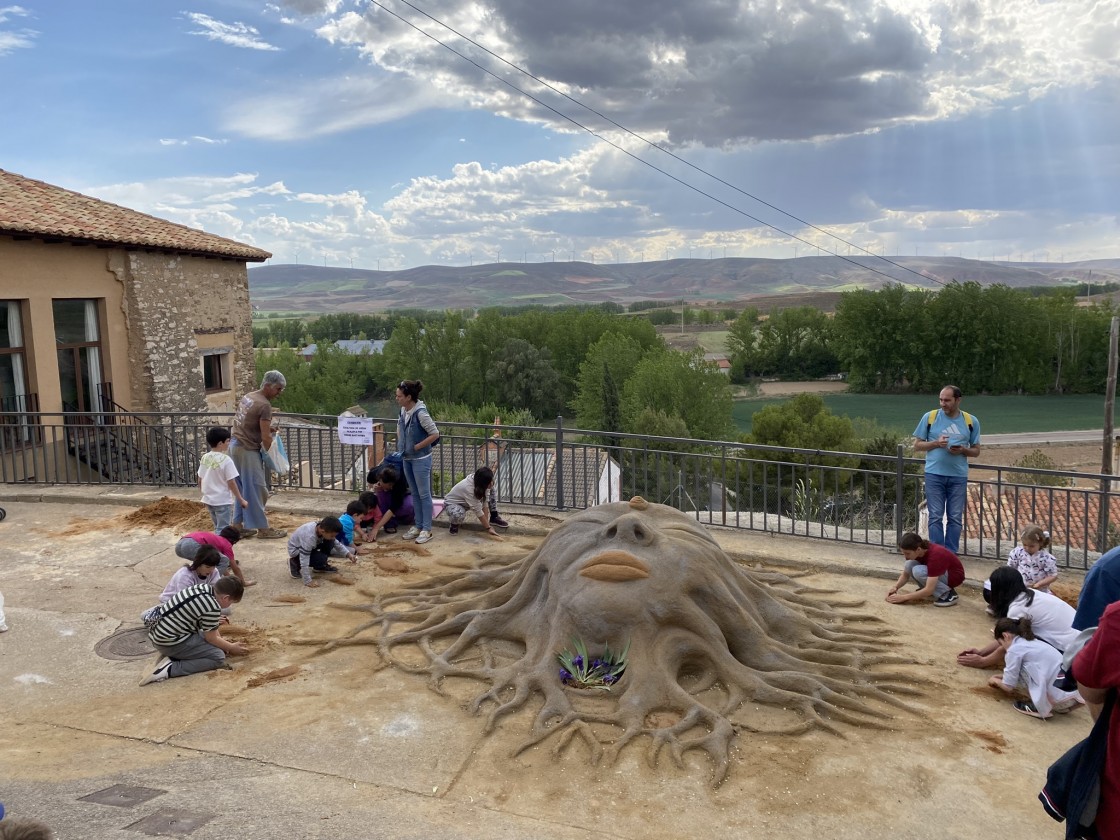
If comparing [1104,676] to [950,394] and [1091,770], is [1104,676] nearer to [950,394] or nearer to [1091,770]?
[1091,770]

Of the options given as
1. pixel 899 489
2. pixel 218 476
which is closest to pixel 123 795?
pixel 218 476

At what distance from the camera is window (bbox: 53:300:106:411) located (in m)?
18.6

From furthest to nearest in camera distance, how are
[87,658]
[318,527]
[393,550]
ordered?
[393,550] → [318,527] → [87,658]

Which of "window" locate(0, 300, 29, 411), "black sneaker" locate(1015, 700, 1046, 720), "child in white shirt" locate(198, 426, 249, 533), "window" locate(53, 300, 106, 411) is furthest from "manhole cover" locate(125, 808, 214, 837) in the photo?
"window" locate(53, 300, 106, 411)

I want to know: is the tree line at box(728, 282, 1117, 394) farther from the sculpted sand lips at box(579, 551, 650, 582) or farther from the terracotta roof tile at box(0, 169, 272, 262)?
the sculpted sand lips at box(579, 551, 650, 582)

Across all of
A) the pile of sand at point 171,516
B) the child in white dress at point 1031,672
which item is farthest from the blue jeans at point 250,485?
the child in white dress at point 1031,672

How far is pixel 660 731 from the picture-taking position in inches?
217

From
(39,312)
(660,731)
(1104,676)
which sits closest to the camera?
(1104,676)

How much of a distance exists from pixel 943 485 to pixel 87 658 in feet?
27.1

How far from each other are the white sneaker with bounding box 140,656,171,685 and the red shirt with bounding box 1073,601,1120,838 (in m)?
6.09

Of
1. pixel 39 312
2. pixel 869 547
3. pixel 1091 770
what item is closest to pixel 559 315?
pixel 39 312

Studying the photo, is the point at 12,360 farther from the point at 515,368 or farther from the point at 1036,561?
the point at 515,368

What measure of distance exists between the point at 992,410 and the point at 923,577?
83088 millimetres

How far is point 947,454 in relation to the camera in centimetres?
876
